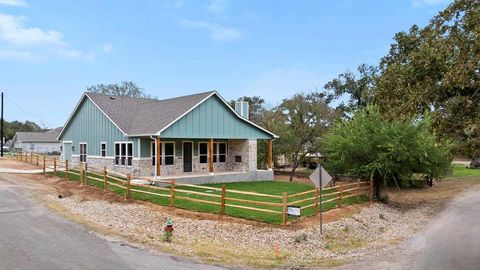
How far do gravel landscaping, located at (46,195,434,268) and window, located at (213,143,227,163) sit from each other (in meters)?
11.7

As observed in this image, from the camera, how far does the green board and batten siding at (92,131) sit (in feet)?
83.6

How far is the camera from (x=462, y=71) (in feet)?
30.2

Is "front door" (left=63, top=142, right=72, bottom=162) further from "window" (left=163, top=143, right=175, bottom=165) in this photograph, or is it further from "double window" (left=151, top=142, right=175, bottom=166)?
"window" (left=163, top=143, right=175, bottom=165)

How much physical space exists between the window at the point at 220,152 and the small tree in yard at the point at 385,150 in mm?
9208

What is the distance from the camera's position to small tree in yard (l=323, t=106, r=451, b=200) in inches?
747

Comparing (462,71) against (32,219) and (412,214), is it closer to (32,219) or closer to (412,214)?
(412,214)

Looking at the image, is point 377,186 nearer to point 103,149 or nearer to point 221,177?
point 221,177

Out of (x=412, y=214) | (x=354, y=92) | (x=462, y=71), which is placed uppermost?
(x=354, y=92)

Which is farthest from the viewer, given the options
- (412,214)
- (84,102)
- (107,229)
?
(84,102)

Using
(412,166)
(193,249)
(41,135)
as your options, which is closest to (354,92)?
Answer: (412,166)

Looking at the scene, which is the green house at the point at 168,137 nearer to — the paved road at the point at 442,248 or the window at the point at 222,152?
the window at the point at 222,152

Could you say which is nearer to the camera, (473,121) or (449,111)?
(473,121)

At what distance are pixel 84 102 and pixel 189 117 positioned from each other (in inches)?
392

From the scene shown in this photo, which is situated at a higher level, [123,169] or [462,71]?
[462,71]
